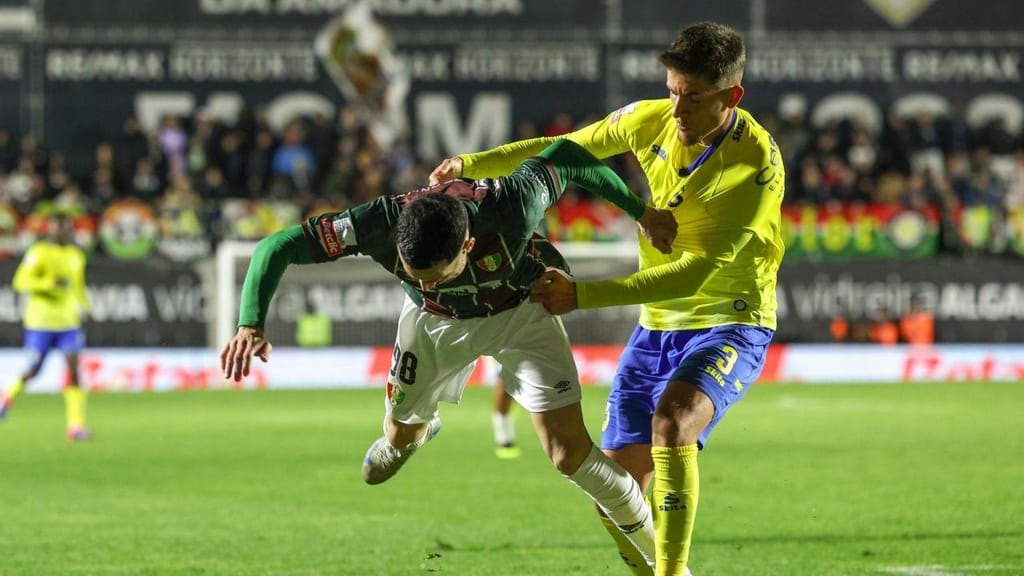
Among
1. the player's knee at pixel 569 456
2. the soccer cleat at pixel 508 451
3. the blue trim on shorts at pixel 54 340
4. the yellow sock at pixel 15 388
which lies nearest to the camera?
the player's knee at pixel 569 456

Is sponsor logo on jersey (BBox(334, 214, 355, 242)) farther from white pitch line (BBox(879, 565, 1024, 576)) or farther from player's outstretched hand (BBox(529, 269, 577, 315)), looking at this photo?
white pitch line (BBox(879, 565, 1024, 576))

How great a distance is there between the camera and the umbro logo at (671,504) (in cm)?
588

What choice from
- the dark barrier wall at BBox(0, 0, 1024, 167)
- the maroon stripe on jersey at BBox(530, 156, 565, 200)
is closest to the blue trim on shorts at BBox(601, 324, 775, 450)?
the maroon stripe on jersey at BBox(530, 156, 565, 200)

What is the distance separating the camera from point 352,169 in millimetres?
21594

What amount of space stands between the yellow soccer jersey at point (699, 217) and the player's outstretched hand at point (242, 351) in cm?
122

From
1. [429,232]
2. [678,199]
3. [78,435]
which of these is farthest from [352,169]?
[429,232]

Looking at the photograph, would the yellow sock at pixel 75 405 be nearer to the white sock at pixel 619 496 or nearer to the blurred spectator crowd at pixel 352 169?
the blurred spectator crowd at pixel 352 169

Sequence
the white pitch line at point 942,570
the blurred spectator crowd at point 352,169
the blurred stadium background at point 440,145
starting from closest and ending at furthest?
the white pitch line at point 942,570, the blurred stadium background at point 440,145, the blurred spectator crowd at point 352,169

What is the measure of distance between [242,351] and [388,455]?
1.68 m

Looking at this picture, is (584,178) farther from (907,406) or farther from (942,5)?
(942,5)

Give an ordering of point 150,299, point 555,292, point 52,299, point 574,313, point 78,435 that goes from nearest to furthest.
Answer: point 555,292 < point 78,435 < point 52,299 < point 150,299 < point 574,313

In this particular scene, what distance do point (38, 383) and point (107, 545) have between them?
1214 centimetres

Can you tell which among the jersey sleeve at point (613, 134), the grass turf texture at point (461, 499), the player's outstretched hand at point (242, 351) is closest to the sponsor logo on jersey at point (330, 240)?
the player's outstretched hand at point (242, 351)

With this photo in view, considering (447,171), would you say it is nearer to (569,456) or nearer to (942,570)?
(569,456)
